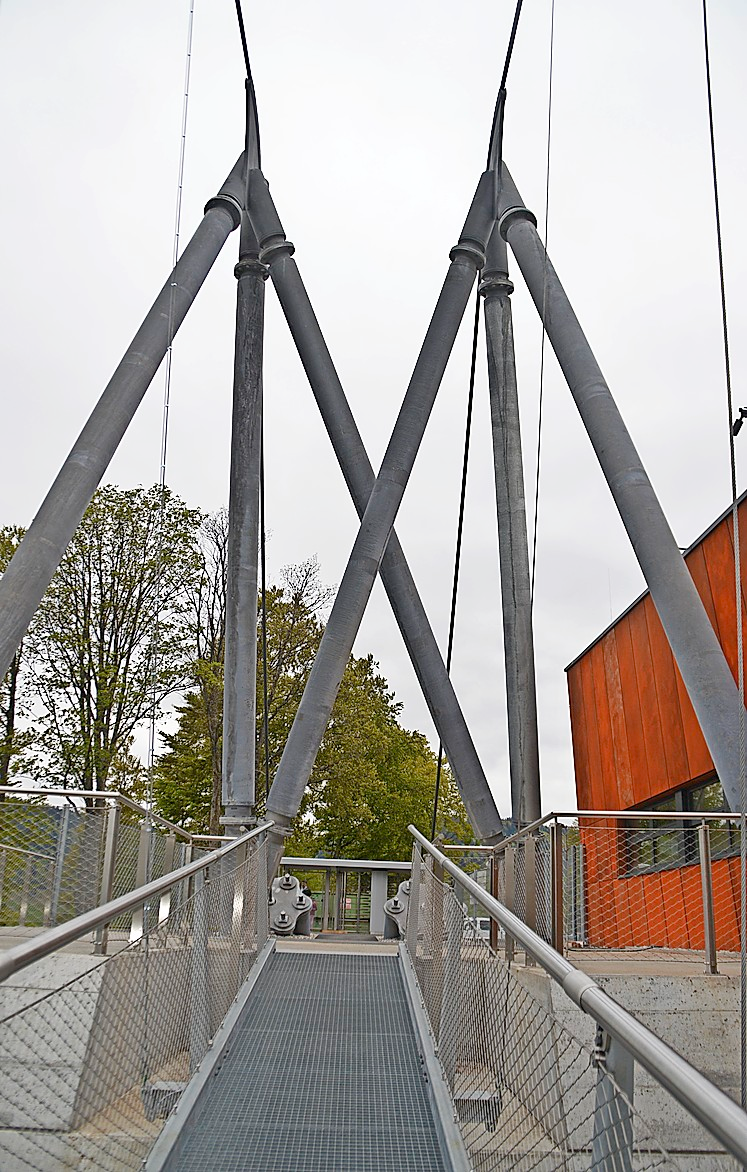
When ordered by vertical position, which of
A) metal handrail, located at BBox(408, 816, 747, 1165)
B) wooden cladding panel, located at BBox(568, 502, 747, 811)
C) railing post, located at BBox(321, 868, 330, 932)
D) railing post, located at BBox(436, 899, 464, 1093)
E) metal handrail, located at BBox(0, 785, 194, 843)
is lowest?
railing post, located at BBox(321, 868, 330, 932)

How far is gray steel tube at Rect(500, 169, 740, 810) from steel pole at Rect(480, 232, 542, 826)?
2004 mm

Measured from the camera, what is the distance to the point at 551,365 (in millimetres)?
23141

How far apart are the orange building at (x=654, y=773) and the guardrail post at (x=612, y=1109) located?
20.7ft

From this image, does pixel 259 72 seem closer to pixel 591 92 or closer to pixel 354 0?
pixel 354 0

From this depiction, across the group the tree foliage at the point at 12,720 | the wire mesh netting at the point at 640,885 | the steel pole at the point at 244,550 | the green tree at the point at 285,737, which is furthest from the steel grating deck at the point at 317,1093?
the green tree at the point at 285,737

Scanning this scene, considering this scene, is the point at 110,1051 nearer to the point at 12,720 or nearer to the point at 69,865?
the point at 69,865

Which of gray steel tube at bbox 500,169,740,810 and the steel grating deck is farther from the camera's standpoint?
gray steel tube at bbox 500,169,740,810

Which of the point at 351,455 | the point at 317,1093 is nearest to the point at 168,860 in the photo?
the point at 317,1093

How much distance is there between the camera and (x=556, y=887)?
7.80 m

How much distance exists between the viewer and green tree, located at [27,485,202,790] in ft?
69.1

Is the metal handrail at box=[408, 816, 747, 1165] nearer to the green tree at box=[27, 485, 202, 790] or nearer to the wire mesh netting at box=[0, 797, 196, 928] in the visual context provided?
the wire mesh netting at box=[0, 797, 196, 928]

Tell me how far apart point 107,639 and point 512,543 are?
11.7 metres

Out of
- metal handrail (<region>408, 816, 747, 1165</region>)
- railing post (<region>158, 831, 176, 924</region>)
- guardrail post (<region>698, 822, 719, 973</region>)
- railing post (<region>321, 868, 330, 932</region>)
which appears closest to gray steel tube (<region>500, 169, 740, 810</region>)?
guardrail post (<region>698, 822, 719, 973</region>)

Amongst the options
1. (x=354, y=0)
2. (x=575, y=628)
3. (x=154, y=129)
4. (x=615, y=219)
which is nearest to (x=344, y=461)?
(x=354, y=0)
